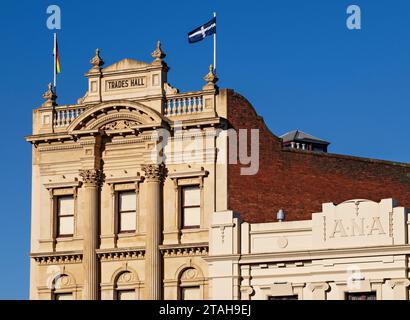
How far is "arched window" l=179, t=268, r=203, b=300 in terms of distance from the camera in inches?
2445

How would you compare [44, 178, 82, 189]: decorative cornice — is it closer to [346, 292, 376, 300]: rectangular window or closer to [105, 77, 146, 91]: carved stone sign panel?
[105, 77, 146, 91]: carved stone sign panel

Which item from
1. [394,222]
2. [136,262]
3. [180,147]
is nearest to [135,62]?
[180,147]

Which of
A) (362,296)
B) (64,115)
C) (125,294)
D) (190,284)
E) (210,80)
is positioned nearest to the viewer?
(362,296)

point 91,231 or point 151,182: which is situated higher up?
point 151,182

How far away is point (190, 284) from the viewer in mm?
62250

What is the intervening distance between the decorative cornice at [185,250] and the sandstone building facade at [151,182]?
0.18ft

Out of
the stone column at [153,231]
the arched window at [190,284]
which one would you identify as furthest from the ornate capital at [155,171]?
the arched window at [190,284]

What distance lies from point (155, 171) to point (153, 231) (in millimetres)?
2697

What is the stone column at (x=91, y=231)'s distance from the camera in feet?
211

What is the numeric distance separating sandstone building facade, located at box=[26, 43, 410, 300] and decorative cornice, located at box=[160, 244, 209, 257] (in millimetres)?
54

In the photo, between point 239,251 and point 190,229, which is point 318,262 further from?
point 190,229

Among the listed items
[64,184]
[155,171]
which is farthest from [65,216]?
[155,171]

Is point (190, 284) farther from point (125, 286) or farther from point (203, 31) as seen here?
point (203, 31)

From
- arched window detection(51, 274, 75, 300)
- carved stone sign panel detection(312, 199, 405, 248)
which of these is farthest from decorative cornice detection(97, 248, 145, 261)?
carved stone sign panel detection(312, 199, 405, 248)
